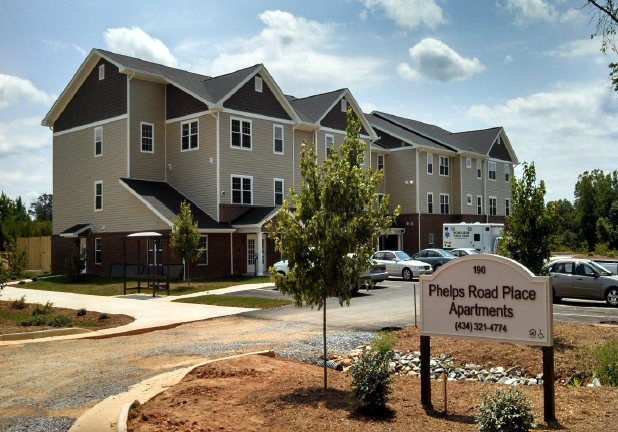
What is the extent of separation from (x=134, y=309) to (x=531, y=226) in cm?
1394

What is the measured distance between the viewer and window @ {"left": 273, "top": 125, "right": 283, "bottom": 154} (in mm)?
36406

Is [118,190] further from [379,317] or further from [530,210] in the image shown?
[530,210]

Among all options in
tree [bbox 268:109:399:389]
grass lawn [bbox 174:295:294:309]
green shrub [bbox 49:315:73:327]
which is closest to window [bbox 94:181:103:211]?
grass lawn [bbox 174:295:294:309]

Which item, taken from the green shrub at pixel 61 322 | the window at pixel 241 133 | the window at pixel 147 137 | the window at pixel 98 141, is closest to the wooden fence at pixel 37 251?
the window at pixel 98 141

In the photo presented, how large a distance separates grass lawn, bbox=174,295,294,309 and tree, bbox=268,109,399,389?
12086 millimetres

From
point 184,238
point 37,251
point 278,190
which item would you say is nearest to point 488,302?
point 184,238

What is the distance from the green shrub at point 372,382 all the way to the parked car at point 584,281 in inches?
594

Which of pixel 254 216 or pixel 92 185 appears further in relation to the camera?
pixel 92 185

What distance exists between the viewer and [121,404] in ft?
24.5

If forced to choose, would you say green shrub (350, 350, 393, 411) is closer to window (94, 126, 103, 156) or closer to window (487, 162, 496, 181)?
window (94, 126, 103, 156)

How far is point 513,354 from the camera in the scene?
1095 cm

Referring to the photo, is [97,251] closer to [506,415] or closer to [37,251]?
[37,251]

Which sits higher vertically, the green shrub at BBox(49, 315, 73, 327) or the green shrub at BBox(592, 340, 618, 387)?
the green shrub at BBox(592, 340, 618, 387)

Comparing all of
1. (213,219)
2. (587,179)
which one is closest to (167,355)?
(213,219)
